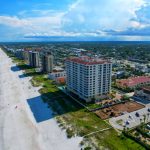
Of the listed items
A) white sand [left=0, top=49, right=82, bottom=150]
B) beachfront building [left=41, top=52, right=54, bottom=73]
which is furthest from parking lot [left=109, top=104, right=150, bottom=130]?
beachfront building [left=41, top=52, right=54, bottom=73]

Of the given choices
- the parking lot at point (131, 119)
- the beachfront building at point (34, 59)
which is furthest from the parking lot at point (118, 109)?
the beachfront building at point (34, 59)

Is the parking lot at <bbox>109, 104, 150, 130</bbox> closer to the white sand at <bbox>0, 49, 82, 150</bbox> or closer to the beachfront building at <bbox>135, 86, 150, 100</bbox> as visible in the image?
the beachfront building at <bbox>135, 86, 150, 100</bbox>

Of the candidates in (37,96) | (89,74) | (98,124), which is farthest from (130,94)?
(37,96)

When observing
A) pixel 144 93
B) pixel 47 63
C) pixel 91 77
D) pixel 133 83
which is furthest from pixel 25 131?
pixel 47 63

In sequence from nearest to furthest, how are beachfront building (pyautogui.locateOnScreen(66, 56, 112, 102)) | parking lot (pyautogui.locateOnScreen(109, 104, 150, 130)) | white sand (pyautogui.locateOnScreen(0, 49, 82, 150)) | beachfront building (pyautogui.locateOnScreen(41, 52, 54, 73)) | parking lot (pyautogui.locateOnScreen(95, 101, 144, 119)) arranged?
1. white sand (pyautogui.locateOnScreen(0, 49, 82, 150))
2. parking lot (pyautogui.locateOnScreen(109, 104, 150, 130))
3. parking lot (pyautogui.locateOnScreen(95, 101, 144, 119))
4. beachfront building (pyautogui.locateOnScreen(66, 56, 112, 102))
5. beachfront building (pyautogui.locateOnScreen(41, 52, 54, 73))

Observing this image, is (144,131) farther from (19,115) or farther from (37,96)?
(37,96)

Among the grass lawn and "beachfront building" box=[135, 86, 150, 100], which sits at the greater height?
"beachfront building" box=[135, 86, 150, 100]

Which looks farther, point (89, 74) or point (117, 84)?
point (117, 84)

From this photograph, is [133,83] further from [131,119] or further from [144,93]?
[131,119]
